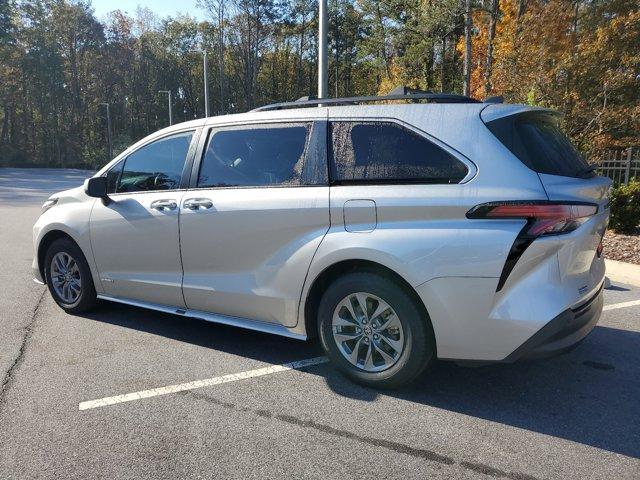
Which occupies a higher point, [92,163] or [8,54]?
[8,54]

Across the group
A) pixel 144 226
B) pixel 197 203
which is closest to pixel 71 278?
pixel 144 226

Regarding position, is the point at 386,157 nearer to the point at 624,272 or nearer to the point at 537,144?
the point at 537,144

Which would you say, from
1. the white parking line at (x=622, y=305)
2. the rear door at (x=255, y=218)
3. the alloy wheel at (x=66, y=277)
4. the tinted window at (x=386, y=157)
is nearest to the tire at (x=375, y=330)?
the rear door at (x=255, y=218)

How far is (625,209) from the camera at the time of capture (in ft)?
30.6

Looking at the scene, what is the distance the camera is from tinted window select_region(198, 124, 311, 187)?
3.82 meters

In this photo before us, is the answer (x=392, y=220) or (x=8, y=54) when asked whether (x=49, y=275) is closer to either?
(x=392, y=220)

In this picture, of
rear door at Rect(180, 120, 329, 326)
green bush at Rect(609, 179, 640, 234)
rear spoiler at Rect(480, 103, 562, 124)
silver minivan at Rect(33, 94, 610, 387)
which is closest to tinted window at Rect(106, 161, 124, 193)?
silver minivan at Rect(33, 94, 610, 387)

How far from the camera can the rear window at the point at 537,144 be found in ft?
10.4

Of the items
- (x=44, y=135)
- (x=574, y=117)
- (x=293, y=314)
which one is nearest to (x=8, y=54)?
(x=44, y=135)

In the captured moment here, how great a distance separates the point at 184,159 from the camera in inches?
173

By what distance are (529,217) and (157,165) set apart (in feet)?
10.1

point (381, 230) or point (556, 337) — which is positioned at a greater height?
point (381, 230)

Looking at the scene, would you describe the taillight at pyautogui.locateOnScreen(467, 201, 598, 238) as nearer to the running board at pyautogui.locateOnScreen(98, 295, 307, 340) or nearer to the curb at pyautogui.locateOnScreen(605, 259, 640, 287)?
the running board at pyautogui.locateOnScreen(98, 295, 307, 340)

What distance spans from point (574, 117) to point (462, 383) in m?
10.5
